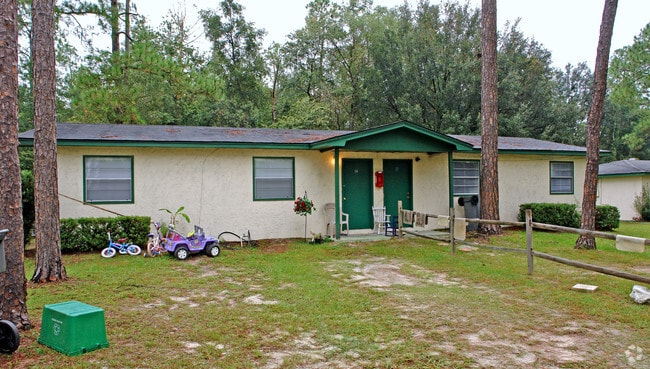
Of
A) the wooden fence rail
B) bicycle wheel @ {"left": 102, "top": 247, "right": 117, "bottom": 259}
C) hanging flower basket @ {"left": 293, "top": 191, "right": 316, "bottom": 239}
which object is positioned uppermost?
hanging flower basket @ {"left": 293, "top": 191, "right": 316, "bottom": 239}

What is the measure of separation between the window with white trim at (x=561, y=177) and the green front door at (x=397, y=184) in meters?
Result: 4.95

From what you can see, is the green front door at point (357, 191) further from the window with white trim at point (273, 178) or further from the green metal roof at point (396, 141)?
the window with white trim at point (273, 178)

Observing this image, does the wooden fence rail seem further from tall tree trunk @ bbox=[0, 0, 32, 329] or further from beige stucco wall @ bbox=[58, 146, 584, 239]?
tall tree trunk @ bbox=[0, 0, 32, 329]

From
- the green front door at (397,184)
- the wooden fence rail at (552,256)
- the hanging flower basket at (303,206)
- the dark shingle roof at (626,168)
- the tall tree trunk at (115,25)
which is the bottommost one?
the wooden fence rail at (552,256)

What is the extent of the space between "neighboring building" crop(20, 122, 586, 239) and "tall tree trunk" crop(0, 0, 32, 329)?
4.92 m

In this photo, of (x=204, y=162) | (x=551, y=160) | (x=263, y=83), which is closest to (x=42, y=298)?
(x=204, y=162)

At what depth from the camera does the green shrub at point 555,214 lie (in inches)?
485

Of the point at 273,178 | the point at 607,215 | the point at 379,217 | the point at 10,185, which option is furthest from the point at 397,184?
the point at 10,185

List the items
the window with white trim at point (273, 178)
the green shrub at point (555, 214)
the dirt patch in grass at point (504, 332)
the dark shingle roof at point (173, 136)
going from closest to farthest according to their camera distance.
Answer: the dirt patch in grass at point (504, 332) → the dark shingle roof at point (173, 136) → the window with white trim at point (273, 178) → the green shrub at point (555, 214)

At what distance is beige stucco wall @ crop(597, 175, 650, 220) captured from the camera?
16.9 metres

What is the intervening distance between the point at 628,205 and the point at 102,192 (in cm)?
1869

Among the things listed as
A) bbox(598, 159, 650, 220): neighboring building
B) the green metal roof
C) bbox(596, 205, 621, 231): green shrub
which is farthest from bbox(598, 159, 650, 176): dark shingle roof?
the green metal roof

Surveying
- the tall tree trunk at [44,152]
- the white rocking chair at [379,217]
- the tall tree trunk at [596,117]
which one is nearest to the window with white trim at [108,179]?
the tall tree trunk at [44,152]

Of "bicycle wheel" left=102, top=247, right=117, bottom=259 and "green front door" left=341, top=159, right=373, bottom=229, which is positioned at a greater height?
"green front door" left=341, top=159, right=373, bottom=229
